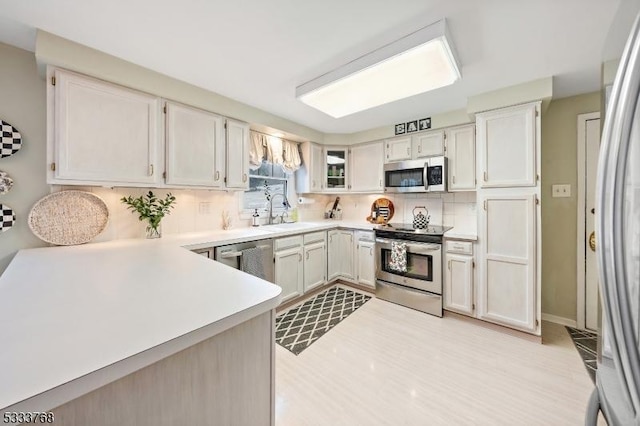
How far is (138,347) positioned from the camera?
546 millimetres

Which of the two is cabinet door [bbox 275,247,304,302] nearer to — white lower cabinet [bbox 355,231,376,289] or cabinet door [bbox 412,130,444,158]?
white lower cabinet [bbox 355,231,376,289]

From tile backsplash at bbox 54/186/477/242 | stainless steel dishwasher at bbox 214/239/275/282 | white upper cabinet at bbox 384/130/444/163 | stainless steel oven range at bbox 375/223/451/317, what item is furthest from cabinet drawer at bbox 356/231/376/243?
stainless steel dishwasher at bbox 214/239/275/282

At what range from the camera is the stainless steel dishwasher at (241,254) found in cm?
213

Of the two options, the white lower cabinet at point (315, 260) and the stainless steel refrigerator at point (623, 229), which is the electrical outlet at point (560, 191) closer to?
the white lower cabinet at point (315, 260)

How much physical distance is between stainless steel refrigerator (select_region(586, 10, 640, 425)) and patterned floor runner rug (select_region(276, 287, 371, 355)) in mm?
1956

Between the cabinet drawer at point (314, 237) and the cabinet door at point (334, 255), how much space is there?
12cm

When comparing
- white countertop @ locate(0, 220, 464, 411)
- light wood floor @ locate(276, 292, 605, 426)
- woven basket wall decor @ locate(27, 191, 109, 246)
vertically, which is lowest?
light wood floor @ locate(276, 292, 605, 426)

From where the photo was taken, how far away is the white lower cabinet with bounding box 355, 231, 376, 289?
3.20 meters

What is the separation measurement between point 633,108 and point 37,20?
2614 millimetres

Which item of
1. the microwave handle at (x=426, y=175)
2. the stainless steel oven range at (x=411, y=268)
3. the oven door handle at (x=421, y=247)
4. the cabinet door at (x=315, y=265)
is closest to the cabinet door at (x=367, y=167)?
the microwave handle at (x=426, y=175)

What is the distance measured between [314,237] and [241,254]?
3.63 feet

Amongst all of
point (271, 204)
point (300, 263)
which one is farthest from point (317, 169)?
point (300, 263)

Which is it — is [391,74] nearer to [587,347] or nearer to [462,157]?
[462,157]

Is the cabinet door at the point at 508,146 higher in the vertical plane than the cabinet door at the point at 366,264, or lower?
higher
